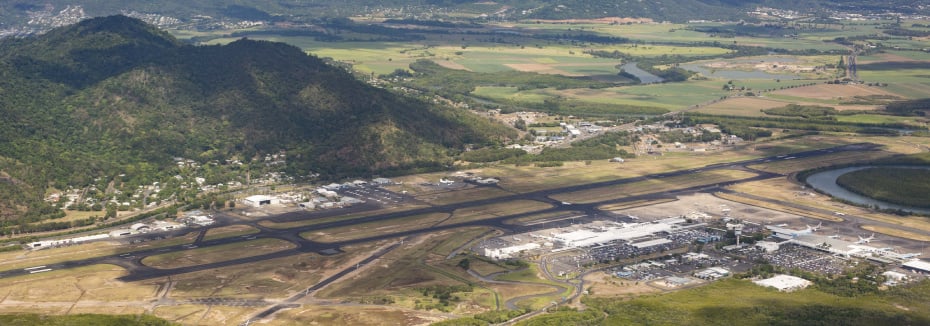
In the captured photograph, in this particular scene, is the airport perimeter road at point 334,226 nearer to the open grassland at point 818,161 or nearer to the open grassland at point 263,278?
the open grassland at point 263,278

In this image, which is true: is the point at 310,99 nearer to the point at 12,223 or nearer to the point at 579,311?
the point at 12,223

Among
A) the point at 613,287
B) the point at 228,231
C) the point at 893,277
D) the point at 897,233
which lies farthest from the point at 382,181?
the point at 893,277

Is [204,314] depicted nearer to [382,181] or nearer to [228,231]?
[228,231]

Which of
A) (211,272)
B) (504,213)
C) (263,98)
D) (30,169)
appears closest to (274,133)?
(263,98)

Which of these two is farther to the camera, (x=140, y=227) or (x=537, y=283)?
(x=140, y=227)

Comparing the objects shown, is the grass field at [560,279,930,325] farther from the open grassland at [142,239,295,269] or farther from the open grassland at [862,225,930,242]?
the open grassland at [142,239,295,269]

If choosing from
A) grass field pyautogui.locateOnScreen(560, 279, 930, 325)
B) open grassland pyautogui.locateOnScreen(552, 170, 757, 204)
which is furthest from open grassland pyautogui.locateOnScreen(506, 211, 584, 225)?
grass field pyautogui.locateOnScreen(560, 279, 930, 325)

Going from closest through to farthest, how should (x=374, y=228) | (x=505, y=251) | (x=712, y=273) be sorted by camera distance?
1. (x=712, y=273)
2. (x=505, y=251)
3. (x=374, y=228)
